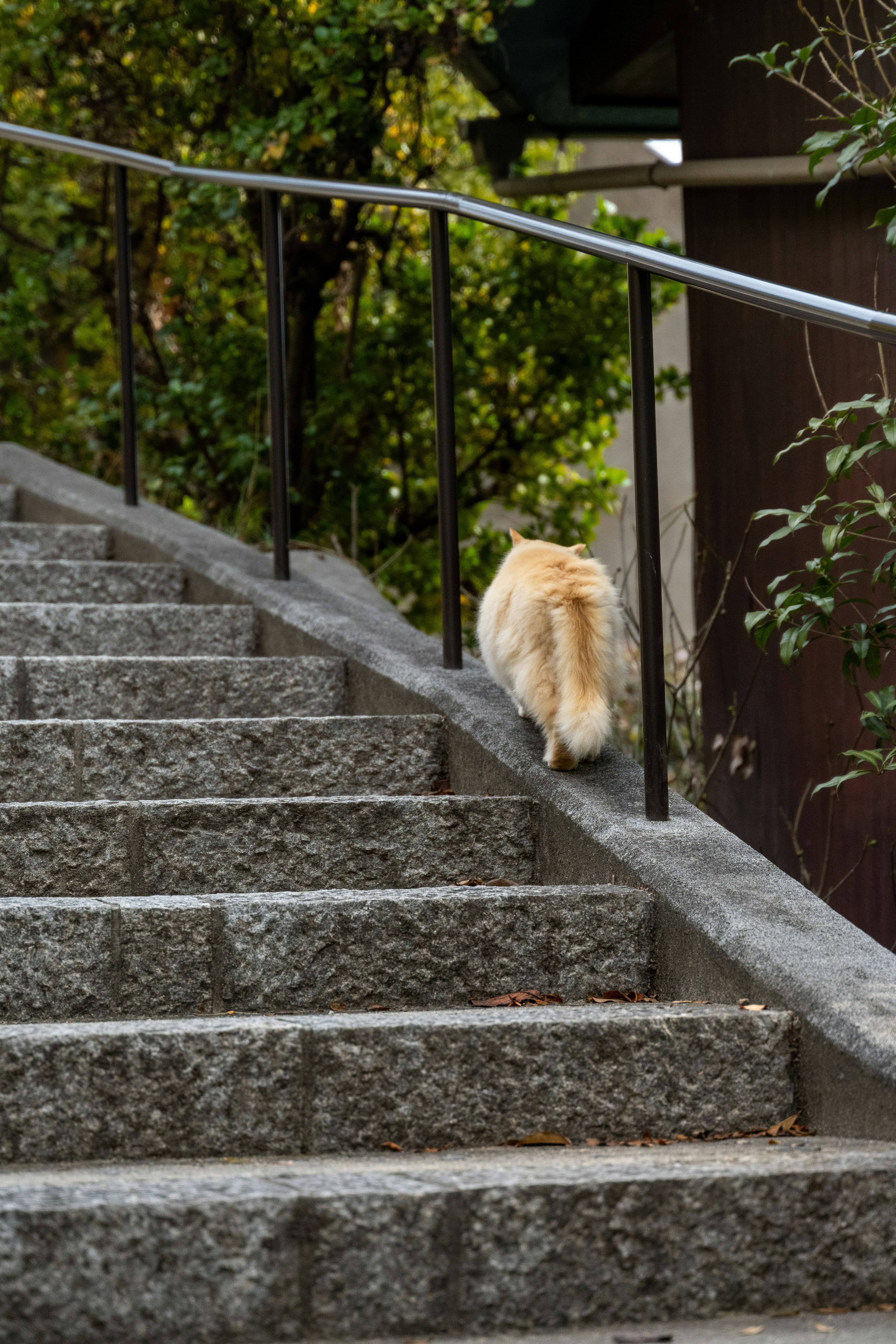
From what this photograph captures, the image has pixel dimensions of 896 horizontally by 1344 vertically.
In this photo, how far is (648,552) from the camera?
8.16 feet

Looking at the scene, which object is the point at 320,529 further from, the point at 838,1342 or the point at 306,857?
the point at 838,1342

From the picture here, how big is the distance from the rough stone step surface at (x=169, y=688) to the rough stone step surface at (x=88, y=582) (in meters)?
0.67

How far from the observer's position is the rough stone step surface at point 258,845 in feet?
7.79

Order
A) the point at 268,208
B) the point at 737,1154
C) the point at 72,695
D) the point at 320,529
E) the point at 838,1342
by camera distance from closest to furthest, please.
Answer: the point at 838,1342, the point at 737,1154, the point at 72,695, the point at 268,208, the point at 320,529

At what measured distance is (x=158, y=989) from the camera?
209cm

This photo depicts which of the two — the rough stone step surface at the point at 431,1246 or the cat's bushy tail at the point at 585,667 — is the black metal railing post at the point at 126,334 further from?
the rough stone step surface at the point at 431,1246

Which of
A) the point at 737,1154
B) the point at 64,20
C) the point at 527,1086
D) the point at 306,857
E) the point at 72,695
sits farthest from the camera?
the point at 64,20

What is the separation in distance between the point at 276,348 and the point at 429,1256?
2.85 m

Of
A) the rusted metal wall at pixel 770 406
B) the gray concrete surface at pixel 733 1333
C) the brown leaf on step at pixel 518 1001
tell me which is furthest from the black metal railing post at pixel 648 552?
the rusted metal wall at pixel 770 406

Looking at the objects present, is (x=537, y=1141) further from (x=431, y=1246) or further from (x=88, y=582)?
(x=88, y=582)

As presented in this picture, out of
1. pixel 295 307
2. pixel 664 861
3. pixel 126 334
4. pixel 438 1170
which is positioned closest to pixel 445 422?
pixel 664 861

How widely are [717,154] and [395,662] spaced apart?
2.43 m

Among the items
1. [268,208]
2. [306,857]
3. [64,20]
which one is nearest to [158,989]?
[306,857]

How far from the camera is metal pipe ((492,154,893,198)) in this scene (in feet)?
12.5
